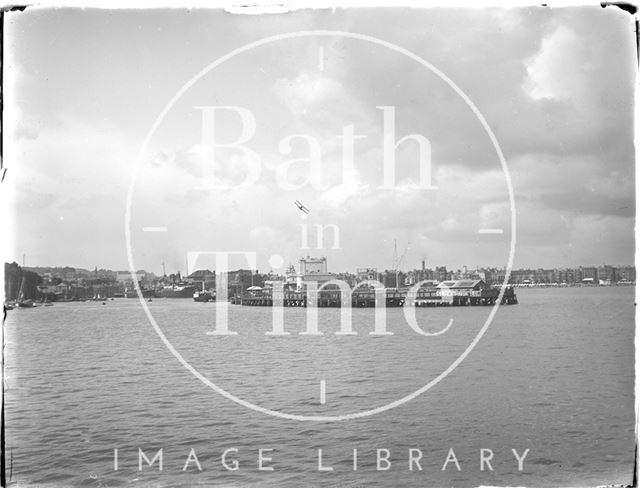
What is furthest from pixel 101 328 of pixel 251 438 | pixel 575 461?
pixel 575 461

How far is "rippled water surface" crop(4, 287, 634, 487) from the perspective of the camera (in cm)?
880

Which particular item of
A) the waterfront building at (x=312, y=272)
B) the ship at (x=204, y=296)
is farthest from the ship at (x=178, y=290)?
the waterfront building at (x=312, y=272)

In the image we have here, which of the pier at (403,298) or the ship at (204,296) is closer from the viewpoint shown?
the pier at (403,298)

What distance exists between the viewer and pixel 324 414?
1194 cm

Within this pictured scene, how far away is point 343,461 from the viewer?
360 inches

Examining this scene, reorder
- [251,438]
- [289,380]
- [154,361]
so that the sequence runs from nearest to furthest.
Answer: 1. [251,438]
2. [289,380]
3. [154,361]

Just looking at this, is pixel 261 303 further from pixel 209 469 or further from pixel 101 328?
pixel 209 469

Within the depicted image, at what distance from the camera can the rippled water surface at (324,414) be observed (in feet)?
28.9

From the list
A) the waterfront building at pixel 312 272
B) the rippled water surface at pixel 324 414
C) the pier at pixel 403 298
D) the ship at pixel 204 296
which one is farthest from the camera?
the ship at pixel 204 296

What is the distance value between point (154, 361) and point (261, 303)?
4277cm

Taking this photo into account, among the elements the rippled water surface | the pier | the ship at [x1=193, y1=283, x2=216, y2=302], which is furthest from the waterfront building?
the rippled water surface

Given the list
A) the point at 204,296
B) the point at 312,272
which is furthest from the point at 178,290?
the point at 312,272

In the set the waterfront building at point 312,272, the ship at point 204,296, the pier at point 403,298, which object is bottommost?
the ship at point 204,296

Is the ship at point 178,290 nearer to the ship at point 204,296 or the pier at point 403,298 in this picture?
the ship at point 204,296
